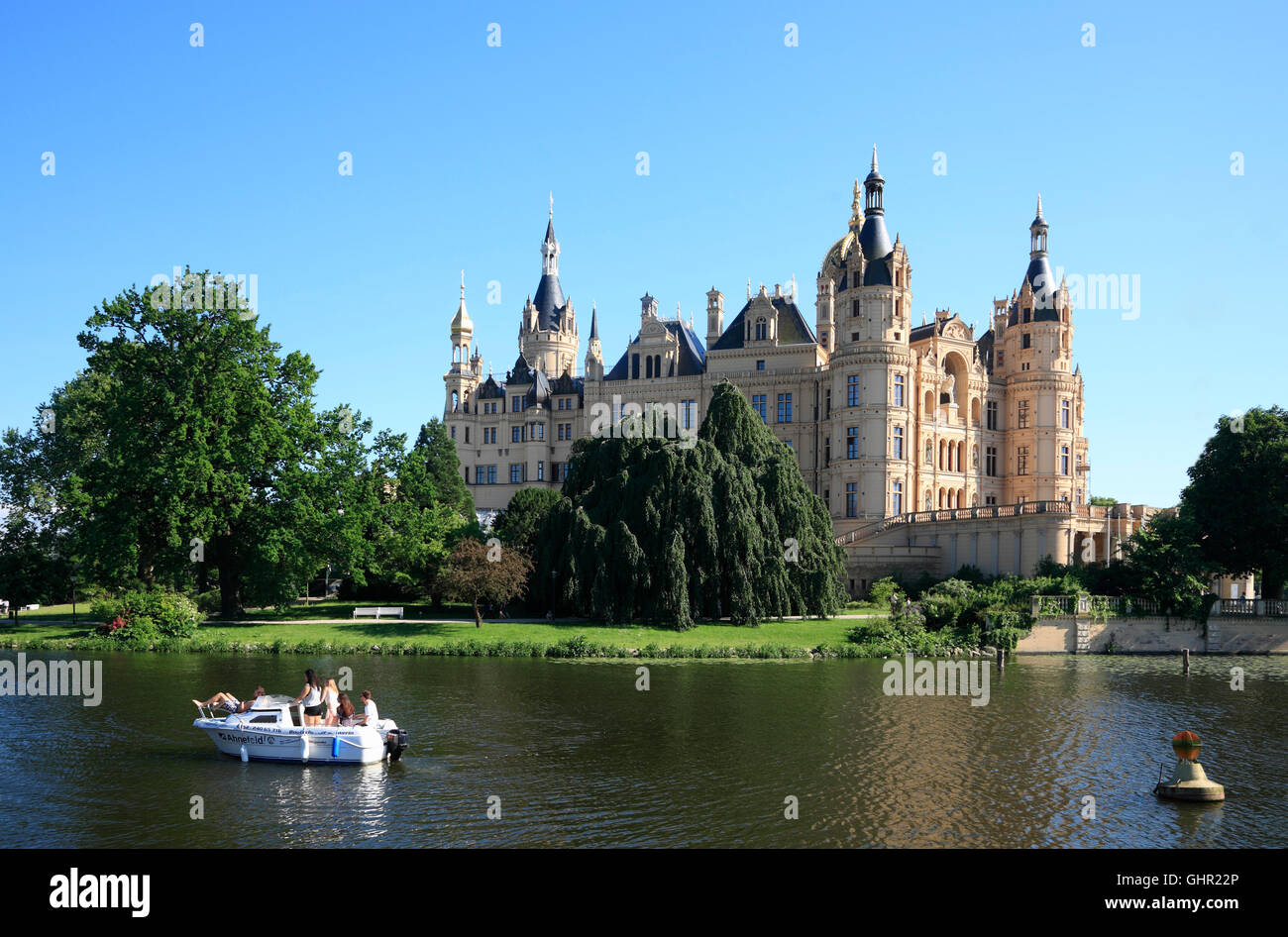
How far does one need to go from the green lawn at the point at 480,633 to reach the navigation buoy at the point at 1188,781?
954 inches

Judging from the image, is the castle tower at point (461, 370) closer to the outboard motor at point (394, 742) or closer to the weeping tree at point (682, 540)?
the weeping tree at point (682, 540)

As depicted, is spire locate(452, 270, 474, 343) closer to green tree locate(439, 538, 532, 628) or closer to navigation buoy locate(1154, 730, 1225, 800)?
green tree locate(439, 538, 532, 628)

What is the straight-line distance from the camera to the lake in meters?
19.3

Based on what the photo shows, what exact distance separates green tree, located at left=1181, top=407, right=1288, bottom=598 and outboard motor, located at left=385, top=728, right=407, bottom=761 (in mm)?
44333

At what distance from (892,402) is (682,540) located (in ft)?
108

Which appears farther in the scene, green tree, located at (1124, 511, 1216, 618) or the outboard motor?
green tree, located at (1124, 511, 1216, 618)

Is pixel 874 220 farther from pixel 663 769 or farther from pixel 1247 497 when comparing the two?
pixel 663 769

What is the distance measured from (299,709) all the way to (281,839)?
705cm

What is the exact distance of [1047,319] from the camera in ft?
271

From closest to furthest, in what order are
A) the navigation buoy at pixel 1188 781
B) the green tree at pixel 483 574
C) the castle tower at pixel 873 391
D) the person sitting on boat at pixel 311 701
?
the navigation buoy at pixel 1188 781
the person sitting on boat at pixel 311 701
the green tree at pixel 483 574
the castle tower at pixel 873 391

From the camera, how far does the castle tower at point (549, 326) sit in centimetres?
11100

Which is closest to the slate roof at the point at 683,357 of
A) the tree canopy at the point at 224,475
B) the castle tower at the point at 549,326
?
the castle tower at the point at 549,326

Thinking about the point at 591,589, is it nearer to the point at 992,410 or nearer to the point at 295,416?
the point at 295,416

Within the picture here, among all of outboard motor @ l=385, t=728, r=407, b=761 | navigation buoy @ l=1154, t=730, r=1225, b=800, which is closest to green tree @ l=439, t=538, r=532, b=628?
outboard motor @ l=385, t=728, r=407, b=761
